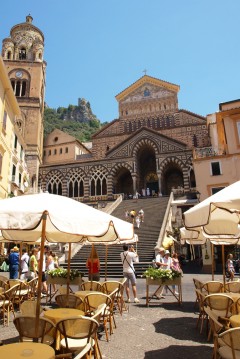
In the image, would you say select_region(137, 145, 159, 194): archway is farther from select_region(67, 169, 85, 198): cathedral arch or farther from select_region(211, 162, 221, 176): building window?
select_region(211, 162, 221, 176): building window

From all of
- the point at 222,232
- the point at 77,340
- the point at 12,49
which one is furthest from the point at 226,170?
the point at 12,49

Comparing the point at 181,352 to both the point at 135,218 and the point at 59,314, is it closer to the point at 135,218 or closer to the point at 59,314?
the point at 59,314

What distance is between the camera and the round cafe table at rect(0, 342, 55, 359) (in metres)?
2.77

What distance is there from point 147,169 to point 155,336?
3212cm

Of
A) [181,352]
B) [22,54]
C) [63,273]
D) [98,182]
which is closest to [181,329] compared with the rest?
[181,352]

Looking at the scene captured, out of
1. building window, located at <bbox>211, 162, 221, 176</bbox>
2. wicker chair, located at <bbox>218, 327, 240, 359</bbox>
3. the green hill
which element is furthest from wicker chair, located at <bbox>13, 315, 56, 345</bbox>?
the green hill

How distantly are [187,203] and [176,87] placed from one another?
19246 millimetres

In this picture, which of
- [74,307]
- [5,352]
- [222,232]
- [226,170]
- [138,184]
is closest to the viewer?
[5,352]

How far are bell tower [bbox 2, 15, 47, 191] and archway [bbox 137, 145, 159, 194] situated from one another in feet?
41.9

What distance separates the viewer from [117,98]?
40906 millimetres

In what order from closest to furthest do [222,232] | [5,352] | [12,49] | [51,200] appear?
1. [5,352]
2. [51,200]
3. [222,232]
4. [12,49]

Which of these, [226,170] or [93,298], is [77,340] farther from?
[226,170]

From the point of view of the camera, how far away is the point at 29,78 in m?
38.9

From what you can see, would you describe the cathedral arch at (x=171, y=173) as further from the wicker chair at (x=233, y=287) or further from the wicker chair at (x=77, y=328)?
the wicker chair at (x=77, y=328)
